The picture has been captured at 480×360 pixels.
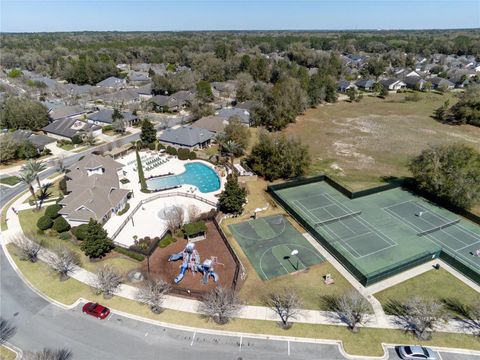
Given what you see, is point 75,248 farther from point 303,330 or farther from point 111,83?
point 111,83

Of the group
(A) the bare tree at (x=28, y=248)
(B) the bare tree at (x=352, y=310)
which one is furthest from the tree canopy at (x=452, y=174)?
(A) the bare tree at (x=28, y=248)

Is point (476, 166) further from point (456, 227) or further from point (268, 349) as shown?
point (268, 349)

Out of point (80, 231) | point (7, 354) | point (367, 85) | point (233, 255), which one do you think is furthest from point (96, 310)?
point (367, 85)

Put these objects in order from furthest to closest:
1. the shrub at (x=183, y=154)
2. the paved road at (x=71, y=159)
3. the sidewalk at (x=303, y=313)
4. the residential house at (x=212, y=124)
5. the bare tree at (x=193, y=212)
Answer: the residential house at (x=212, y=124) < the shrub at (x=183, y=154) < the paved road at (x=71, y=159) < the bare tree at (x=193, y=212) < the sidewalk at (x=303, y=313)

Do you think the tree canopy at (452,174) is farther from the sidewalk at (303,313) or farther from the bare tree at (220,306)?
the bare tree at (220,306)

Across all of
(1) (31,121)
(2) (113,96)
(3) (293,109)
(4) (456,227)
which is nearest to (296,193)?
(4) (456,227)

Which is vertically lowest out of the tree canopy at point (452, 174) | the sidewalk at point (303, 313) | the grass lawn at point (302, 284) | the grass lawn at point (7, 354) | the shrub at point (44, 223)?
the grass lawn at point (302, 284)
